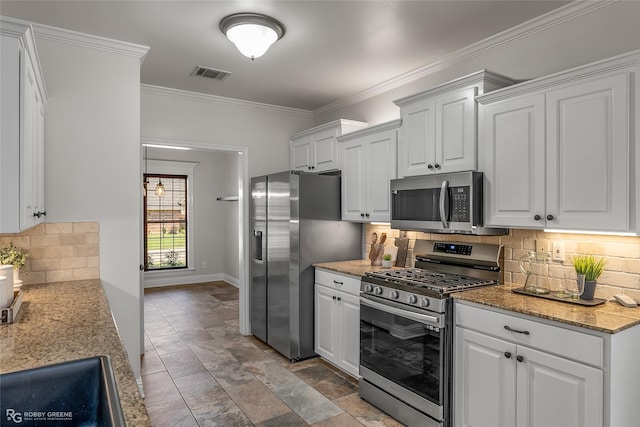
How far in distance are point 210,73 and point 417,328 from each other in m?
2.86

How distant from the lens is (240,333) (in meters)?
4.71

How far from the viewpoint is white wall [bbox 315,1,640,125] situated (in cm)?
231

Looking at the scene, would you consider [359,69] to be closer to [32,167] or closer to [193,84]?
[193,84]

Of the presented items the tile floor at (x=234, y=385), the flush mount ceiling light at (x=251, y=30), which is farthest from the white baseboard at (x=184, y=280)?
the flush mount ceiling light at (x=251, y=30)

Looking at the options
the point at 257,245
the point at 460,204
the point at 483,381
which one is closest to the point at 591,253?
the point at 460,204

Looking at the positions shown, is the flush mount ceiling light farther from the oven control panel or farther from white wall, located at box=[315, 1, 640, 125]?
the oven control panel

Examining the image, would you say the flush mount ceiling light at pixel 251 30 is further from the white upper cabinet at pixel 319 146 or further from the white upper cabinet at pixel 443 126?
the white upper cabinet at pixel 319 146

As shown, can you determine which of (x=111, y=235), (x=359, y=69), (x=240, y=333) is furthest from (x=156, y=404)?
(x=359, y=69)

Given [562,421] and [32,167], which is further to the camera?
[32,167]

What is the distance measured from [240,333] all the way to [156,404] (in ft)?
5.73

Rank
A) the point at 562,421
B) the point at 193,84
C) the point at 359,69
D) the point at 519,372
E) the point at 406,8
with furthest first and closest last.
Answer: the point at 193,84, the point at 359,69, the point at 406,8, the point at 519,372, the point at 562,421

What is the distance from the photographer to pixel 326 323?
12.2ft

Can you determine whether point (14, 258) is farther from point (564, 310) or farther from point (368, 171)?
point (564, 310)

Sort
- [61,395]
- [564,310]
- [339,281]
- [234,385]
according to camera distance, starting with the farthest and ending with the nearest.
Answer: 1. [339,281]
2. [234,385]
3. [564,310]
4. [61,395]
